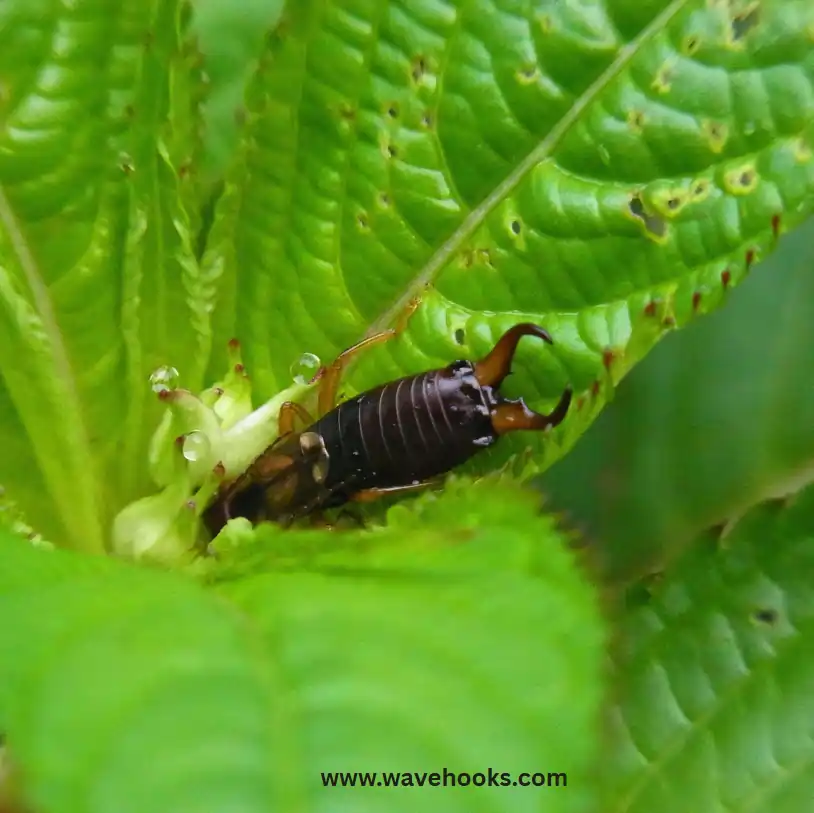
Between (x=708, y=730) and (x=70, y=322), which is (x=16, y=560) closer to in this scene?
(x=70, y=322)

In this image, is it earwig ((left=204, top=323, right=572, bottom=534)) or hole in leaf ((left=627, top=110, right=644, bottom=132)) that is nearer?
hole in leaf ((left=627, top=110, right=644, bottom=132))

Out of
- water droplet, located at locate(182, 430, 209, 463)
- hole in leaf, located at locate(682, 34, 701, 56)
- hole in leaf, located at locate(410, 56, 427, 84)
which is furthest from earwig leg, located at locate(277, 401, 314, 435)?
Result: hole in leaf, located at locate(682, 34, 701, 56)

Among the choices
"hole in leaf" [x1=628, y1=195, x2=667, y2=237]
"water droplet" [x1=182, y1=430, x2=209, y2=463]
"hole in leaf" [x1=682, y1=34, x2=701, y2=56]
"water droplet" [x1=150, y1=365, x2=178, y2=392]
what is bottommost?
"water droplet" [x1=182, y1=430, x2=209, y2=463]

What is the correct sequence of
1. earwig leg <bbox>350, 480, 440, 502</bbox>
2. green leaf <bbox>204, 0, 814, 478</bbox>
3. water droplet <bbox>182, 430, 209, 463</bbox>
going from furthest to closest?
earwig leg <bbox>350, 480, 440, 502</bbox>, water droplet <bbox>182, 430, 209, 463</bbox>, green leaf <bbox>204, 0, 814, 478</bbox>

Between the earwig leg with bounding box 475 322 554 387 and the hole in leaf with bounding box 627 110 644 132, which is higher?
the hole in leaf with bounding box 627 110 644 132

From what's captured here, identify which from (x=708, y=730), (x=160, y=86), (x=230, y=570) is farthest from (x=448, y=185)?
(x=708, y=730)

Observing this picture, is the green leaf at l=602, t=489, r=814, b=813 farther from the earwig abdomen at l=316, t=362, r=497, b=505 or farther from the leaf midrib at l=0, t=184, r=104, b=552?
the leaf midrib at l=0, t=184, r=104, b=552

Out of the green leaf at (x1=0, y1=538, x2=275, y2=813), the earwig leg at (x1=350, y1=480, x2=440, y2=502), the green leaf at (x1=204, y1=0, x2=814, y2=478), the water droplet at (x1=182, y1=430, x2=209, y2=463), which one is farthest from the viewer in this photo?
the earwig leg at (x1=350, y1=480, x2=440, y2=502)
